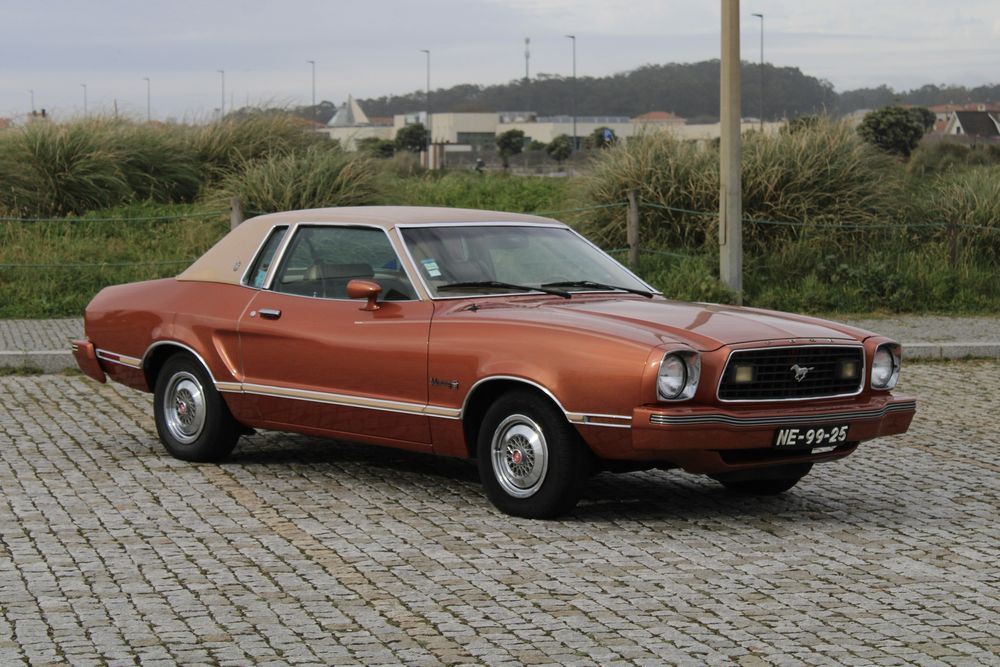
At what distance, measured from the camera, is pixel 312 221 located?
8922mm

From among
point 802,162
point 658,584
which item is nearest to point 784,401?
point 658,584


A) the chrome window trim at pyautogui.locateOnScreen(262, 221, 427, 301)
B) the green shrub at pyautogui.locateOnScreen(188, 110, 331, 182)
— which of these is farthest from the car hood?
the green shrub at pyautogui.locateOnScreen(188, 110, 331, 182)

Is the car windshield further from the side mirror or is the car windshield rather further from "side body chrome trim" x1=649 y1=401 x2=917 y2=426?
"side body chrome trim" x1=649 y1=401 x2=917 y2=426

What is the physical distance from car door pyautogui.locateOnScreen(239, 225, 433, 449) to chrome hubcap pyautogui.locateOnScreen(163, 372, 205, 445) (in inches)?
19.2

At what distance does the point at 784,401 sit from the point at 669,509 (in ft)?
3.05

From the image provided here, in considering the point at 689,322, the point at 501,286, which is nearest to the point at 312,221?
the point at 501,286

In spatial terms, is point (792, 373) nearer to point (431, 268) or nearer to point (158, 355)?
point (431, 268)

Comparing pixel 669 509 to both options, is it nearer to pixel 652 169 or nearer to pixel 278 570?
pixel 278 570

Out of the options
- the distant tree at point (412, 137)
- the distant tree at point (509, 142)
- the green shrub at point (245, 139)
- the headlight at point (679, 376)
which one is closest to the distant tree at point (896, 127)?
the green shrub at point (245, 139)

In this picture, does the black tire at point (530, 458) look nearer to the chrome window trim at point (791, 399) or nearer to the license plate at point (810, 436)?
the chrome window trim at point (791, 399)

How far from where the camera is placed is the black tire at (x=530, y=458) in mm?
7238

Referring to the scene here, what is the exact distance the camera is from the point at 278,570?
6.46 m

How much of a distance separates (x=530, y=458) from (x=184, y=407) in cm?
269

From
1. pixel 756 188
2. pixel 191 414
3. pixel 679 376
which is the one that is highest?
pixel 756 188
